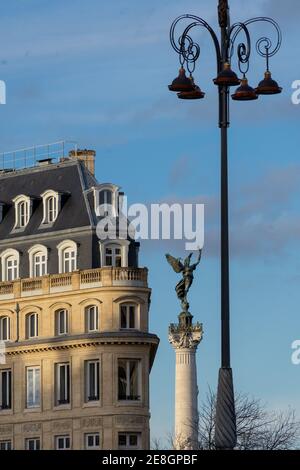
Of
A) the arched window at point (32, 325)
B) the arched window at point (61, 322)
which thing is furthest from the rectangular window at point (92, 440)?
the arched window at point (32, 325)

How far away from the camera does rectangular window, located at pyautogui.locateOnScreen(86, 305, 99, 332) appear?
97562mm

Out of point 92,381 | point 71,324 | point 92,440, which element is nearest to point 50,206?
point 71,324

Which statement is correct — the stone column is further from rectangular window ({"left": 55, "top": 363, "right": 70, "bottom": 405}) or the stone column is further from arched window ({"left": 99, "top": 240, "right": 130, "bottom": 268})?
rectangular window ({"left": 55, "top": 363, "right": 70, "bottom": 405})

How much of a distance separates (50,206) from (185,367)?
17.2 meters

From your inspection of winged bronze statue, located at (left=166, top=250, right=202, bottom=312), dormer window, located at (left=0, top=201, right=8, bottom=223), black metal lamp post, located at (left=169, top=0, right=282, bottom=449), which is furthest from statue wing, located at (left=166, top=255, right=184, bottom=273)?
black metal lamp post, located at (left=169, top=0, right=282, bottom=449)

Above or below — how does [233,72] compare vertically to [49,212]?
below

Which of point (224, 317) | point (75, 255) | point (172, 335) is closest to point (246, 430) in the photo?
point (172, 335)

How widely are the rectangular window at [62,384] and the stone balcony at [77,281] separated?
3.88 m

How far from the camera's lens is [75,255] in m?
99.7

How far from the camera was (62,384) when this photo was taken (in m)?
97.9

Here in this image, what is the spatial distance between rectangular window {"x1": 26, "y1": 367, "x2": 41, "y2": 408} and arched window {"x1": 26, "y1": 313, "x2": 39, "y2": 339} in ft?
5.89

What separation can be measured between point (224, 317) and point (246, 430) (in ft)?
130
